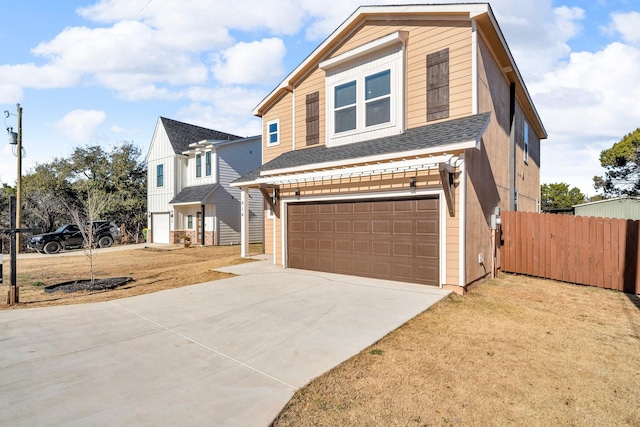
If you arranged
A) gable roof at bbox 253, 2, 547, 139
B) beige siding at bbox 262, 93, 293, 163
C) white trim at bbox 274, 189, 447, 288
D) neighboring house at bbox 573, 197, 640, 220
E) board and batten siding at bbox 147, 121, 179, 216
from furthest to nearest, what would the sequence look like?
board and batten siding at bbox 147, 121, 179, 216
neighboring house at bbox 573, 197, 640, 220
beige siding at bbox 262, 93, 293, 163
gable roof at bbox 253, 2, 547, 139
white trim at bbox 274, 189, 447, 288

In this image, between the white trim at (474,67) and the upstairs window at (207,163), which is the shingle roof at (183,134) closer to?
the upstairs window at (207,163)

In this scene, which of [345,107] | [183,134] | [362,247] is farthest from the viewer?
[183,134]

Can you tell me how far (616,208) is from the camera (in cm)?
1908

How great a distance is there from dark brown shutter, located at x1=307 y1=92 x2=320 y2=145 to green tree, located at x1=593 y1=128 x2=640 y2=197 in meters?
32.8

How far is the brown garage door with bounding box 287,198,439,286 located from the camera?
764 cm

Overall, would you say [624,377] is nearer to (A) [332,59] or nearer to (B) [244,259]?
(A) [332,59]

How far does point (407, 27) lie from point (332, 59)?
240 centimetres

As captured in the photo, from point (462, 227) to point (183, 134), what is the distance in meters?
22.4

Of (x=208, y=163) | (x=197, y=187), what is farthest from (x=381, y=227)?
(x=197, y=187)

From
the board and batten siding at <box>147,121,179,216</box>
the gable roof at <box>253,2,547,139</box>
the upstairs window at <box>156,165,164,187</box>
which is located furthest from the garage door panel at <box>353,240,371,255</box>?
the upstairs window at <box>156,165,164,187</box>

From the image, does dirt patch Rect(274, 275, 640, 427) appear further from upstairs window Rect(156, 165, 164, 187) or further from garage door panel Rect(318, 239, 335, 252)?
upstairs window Rect(156, 165, 164, 187)

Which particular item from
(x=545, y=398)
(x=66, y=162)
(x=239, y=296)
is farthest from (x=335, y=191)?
(x=66, y=162)

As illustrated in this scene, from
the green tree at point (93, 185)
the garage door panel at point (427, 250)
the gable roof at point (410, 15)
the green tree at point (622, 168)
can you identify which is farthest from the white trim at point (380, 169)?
the green tree at point (622, 168)

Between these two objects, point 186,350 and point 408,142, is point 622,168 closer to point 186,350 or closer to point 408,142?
point 408,142
